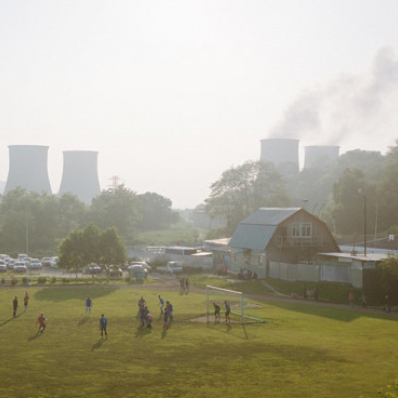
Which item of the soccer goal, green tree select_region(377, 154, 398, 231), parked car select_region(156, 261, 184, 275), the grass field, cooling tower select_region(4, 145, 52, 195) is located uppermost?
cooling tower select_region(4, 145, 52, 195)

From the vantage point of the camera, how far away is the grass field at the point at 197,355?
29094 millimetres

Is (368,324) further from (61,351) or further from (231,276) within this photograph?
(231,276)

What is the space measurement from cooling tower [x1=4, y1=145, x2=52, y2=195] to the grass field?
470ft

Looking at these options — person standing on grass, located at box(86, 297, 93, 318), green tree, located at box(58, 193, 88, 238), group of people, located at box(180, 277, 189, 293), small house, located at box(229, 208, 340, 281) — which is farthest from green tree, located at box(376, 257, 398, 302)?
green tree, located at box(58, 193, 88, 238)

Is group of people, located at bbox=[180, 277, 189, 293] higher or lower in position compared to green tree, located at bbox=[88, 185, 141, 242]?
lower

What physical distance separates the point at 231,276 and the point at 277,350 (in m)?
42.8

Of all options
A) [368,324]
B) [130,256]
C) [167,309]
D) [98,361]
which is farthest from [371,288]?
[130,256]

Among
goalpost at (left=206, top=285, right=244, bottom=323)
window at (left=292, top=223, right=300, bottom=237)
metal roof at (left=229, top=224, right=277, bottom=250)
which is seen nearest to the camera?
goalpost at (left=206, top=285, right=244, bottom=323)

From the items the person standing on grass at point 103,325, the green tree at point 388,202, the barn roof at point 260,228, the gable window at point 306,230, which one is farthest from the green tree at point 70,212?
the person standing on grass at point 103,325

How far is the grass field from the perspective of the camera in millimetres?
29094

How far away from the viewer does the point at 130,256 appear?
4021 inches

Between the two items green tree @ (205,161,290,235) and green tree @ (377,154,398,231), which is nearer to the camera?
green tree @ (377,154,398,231)

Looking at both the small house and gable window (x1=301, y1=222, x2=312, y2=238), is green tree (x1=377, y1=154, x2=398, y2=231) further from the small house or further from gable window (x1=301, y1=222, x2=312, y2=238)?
gable window (x1=301, y1=222, x2=312, y2=238)

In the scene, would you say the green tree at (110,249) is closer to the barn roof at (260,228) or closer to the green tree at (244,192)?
the barn roof at (260,228)
